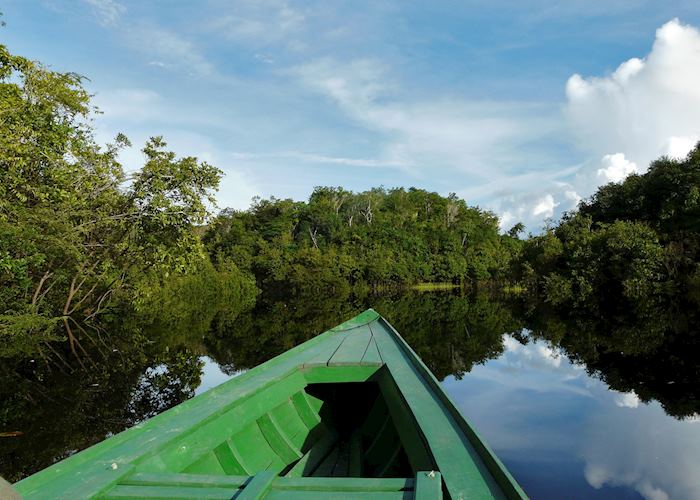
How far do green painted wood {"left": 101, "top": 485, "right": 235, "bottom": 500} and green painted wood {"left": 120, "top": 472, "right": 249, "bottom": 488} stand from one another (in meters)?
0.02

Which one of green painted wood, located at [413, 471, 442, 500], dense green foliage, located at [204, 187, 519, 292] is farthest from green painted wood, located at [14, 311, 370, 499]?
dense green foliage, located at [204, 187, 519, 292]

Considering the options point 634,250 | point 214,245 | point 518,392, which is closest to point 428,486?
point 518,392

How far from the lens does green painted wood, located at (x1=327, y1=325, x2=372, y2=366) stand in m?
4.20

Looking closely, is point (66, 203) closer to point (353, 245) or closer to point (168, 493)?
point (168, 493)

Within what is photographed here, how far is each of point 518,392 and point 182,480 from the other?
25.3 ft

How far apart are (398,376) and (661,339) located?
11117 mm

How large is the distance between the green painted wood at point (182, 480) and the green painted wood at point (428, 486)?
29.0 inches

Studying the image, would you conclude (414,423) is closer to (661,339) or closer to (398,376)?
(398,376)

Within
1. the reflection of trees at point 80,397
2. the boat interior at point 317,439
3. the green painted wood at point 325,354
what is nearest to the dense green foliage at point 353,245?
the reflection of trees at point 80,397

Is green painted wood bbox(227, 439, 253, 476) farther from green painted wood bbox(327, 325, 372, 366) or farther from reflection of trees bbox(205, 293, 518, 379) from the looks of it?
reflection of trees bbox(205, 293, 518, 379)

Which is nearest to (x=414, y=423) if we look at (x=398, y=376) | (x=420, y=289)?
(x=398, y=376)

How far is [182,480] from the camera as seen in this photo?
6.40 ft

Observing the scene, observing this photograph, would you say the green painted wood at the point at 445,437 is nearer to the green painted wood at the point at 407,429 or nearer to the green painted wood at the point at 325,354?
the green painted wood at the point at 407,429

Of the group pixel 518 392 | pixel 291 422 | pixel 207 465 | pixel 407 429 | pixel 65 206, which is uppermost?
pixel 65 206
